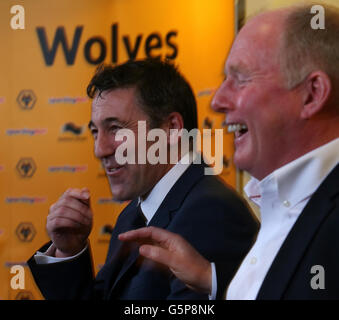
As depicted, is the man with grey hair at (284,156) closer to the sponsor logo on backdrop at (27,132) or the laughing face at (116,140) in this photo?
the laughing face at (116,140)

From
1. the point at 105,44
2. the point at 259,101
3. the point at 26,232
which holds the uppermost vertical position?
the point at 105,44

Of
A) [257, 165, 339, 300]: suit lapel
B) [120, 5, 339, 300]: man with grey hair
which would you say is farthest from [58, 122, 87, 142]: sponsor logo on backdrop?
[257, 165, 339, 300]: suit lapel

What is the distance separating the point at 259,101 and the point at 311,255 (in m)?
0.30

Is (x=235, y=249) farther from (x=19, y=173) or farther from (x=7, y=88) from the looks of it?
(x=7, y=88)

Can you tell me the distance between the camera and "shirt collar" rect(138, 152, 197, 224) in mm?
1224

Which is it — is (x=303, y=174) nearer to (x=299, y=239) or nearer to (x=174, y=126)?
(x=299, y=239)

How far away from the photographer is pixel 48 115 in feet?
4.75

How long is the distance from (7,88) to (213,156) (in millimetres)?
635

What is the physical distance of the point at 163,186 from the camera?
1.24 metres

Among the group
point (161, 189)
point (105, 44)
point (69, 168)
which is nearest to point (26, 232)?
point (69, 168)

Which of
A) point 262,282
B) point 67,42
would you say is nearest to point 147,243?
point 262,282

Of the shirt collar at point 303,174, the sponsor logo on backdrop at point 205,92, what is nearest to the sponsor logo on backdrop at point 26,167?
the sponsor logo on backdrop at point 205,92

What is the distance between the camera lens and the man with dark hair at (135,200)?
3.69ft
